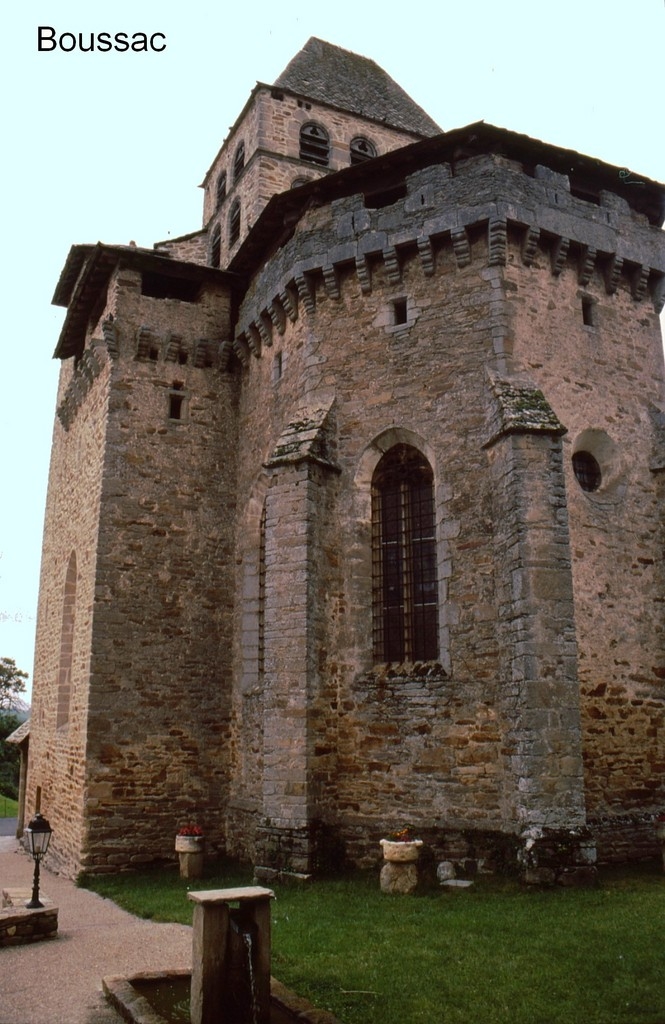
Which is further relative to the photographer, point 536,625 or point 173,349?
point 173,349

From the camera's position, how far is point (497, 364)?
39.2 ft

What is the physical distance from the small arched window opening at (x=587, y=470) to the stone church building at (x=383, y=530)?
0.16ft

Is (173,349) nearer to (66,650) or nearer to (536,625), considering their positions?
(66,650)

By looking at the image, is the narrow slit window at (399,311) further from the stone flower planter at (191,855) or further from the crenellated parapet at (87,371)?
the stone flower planter at (191,855)

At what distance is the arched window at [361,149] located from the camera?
22.3 m

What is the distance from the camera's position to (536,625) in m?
10.2

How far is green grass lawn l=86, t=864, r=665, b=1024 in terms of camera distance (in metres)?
6.00

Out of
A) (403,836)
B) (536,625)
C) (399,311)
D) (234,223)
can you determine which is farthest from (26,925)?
(234,223)

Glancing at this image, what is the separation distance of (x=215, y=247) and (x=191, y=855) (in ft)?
53.9

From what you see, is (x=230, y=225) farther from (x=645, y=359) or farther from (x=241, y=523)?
(x=645, y=359)

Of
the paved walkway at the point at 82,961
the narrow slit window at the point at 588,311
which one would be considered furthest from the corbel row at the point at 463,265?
the paved walkway at the point at 82,961

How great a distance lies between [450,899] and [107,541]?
28.1 ft

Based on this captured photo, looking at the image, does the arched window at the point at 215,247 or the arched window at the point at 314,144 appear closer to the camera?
the arched window at the point at 314,144

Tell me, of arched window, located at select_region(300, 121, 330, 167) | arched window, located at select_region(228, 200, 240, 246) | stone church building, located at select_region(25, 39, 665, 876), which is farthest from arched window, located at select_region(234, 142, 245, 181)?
stone church building, located at select_region(25, 39, 665, 876)
